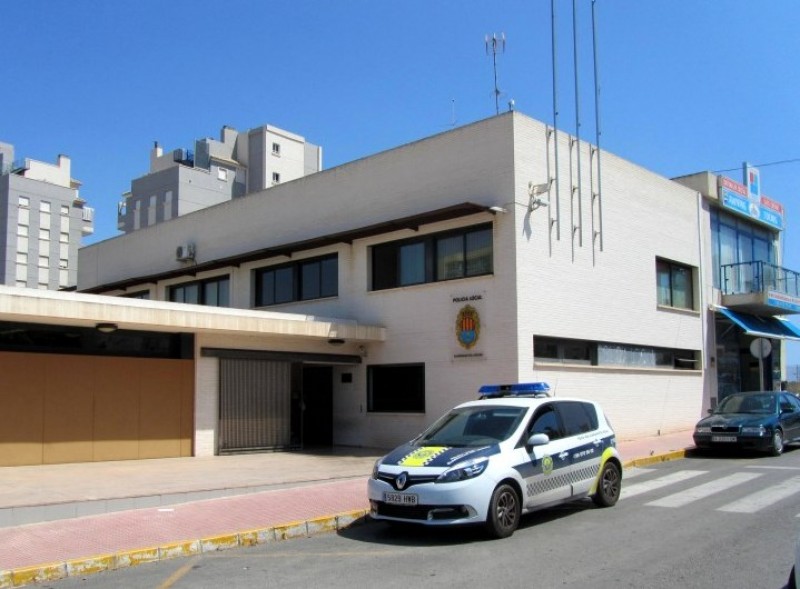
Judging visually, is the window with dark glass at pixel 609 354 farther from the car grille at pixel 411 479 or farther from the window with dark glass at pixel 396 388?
the car grille at pixel 411 479

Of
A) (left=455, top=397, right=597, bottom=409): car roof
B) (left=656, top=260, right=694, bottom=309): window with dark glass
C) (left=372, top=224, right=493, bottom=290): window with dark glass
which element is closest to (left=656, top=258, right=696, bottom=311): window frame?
(left=656, top=260, right=694, bottom=309): window with dark glass

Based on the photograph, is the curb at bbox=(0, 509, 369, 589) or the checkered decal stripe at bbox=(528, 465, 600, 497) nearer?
the curb at bbox=(0, 509, 369, 589)

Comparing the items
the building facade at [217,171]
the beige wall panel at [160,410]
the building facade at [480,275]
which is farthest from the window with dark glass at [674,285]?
the building facade at [217,171]

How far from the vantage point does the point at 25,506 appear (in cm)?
959

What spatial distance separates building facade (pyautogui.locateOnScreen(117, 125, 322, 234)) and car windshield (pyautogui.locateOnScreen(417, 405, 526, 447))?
54.6 metres

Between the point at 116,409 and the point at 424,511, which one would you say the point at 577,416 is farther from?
the point at 116,409

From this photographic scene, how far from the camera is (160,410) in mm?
16781

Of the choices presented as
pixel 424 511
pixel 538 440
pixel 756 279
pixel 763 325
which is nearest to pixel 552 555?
pixel 424 511

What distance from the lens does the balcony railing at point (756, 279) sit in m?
26.2

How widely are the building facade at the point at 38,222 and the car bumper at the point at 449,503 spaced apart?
73.2 metres

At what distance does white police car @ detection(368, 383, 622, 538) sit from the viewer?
8.48m

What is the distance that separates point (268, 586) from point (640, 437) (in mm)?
16031

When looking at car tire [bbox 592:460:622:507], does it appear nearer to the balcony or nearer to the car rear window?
the car rear window

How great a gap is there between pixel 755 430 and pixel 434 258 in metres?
8.21
